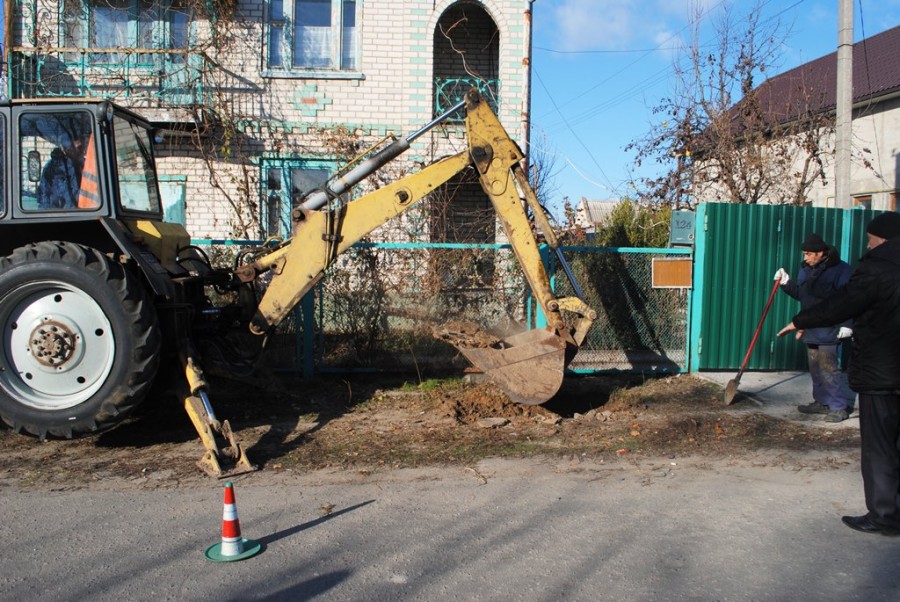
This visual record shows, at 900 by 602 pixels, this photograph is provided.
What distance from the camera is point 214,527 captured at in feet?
14.6

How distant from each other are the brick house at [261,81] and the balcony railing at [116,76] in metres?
0.02

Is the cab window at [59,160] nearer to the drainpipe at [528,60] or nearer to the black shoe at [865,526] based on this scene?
the black shoe at [865,526]

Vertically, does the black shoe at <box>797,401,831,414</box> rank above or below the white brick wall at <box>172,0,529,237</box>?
below

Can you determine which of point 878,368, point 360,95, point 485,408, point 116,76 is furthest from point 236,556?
point 116,76

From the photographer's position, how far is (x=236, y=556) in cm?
395

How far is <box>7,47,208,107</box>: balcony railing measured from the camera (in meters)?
11.9

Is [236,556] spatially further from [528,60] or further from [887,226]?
[528,60]

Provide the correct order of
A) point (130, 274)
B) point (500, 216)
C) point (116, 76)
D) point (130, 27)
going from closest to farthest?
point (130, 274)
point (500, 216)
point (116, 76)
point (130, 27)

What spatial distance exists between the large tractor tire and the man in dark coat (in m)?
5.08

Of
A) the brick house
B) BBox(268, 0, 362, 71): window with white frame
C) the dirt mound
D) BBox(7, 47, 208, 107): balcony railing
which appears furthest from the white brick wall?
the dirt mound

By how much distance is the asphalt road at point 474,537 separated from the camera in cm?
367

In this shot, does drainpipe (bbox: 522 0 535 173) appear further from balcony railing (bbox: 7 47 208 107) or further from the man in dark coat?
the man in dark coat

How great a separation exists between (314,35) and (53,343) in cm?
866

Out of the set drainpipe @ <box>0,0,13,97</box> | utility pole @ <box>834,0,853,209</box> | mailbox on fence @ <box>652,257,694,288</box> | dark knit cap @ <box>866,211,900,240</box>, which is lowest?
mailbox on fence @ <box>652,257,694,288</box>
